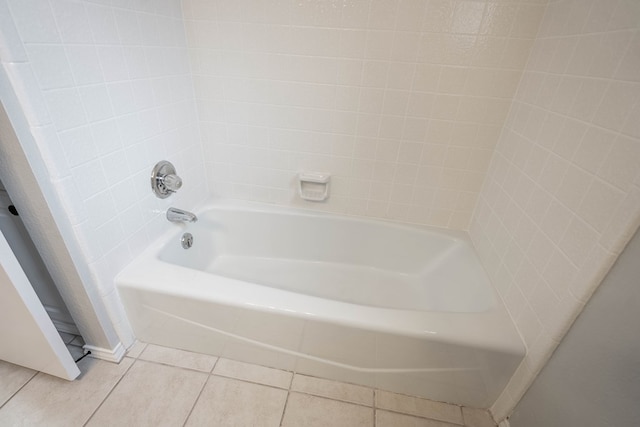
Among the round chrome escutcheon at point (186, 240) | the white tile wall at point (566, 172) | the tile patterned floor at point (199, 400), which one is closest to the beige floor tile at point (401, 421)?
the tile patterned floor at point (199, 400)

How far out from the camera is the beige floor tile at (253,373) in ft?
3.88

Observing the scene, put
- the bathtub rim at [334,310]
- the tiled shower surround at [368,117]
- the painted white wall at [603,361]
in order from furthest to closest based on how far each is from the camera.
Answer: the bathtub rim at [334,310], the tiled shower surround at [368,117], the painted white wall at [603,361]

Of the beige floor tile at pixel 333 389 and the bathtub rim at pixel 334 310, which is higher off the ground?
the bathtub rim at pixel 334 310

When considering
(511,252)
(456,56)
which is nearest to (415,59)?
(456,56)

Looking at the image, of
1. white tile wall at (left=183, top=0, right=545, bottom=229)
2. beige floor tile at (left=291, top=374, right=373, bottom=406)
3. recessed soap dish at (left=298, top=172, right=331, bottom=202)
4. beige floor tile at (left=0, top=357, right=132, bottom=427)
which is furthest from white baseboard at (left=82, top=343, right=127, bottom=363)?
recessed soap dish at (left=298, top=172, right=331, bottom=202)

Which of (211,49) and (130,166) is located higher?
(211,49)

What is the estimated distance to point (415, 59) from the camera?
1224mm

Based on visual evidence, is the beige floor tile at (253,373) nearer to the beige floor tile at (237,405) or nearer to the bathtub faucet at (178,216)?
the beige floor tile at (237,405)

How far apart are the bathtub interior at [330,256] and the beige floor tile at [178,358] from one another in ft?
1.39

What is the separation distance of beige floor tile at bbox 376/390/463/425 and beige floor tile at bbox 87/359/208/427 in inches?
30.6

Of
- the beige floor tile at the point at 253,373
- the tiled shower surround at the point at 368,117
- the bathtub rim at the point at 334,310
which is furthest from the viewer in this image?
the beige floor tile at the point at 253,373

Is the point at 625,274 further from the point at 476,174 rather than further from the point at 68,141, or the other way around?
the point at 68,141

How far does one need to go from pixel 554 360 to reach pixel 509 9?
4.26ft

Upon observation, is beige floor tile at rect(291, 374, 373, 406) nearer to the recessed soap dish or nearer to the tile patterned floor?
the tile patterned floor
